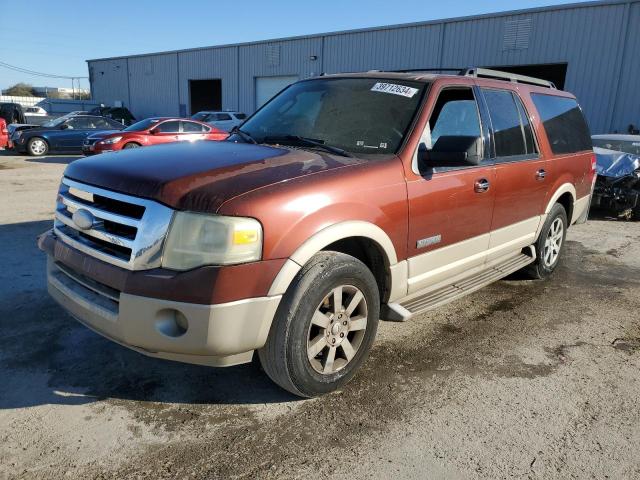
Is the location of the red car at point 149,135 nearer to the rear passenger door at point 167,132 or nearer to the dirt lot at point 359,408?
the rear passenger door at point 167,132

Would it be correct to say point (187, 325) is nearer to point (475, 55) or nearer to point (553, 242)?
point (553, 242)

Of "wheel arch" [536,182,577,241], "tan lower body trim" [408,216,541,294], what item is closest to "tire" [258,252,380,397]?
"tan lower body trim" [408,216,541,294]

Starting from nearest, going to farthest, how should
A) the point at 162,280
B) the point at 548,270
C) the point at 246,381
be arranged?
the point at 162,280 < the point at 246,381 < the point at 548,270

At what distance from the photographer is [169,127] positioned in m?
15.7

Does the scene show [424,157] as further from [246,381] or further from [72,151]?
[72,151]

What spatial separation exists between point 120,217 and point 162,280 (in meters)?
0.47

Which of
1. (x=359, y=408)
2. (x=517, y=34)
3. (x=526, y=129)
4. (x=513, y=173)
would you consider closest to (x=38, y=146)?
(x=526, y=129)

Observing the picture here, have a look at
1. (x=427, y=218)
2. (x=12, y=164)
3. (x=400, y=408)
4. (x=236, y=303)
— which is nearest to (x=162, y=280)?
(x=236, y=303)

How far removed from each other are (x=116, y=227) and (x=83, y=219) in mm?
268

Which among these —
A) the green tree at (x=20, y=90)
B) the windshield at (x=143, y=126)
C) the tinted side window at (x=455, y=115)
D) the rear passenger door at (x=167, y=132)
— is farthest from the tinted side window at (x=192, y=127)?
the green tree at (x=20, y=90)

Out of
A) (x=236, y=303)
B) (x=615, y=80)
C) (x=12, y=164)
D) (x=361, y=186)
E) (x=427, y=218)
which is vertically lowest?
(x=12, y=164)

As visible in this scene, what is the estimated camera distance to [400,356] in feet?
11.9

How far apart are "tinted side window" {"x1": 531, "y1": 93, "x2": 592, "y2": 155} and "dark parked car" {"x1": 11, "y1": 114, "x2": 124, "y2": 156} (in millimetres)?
15253

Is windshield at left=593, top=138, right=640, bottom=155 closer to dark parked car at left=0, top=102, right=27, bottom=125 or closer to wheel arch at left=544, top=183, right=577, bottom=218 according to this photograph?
wheel arch at left=544, top=183, right=577, bottom=218
